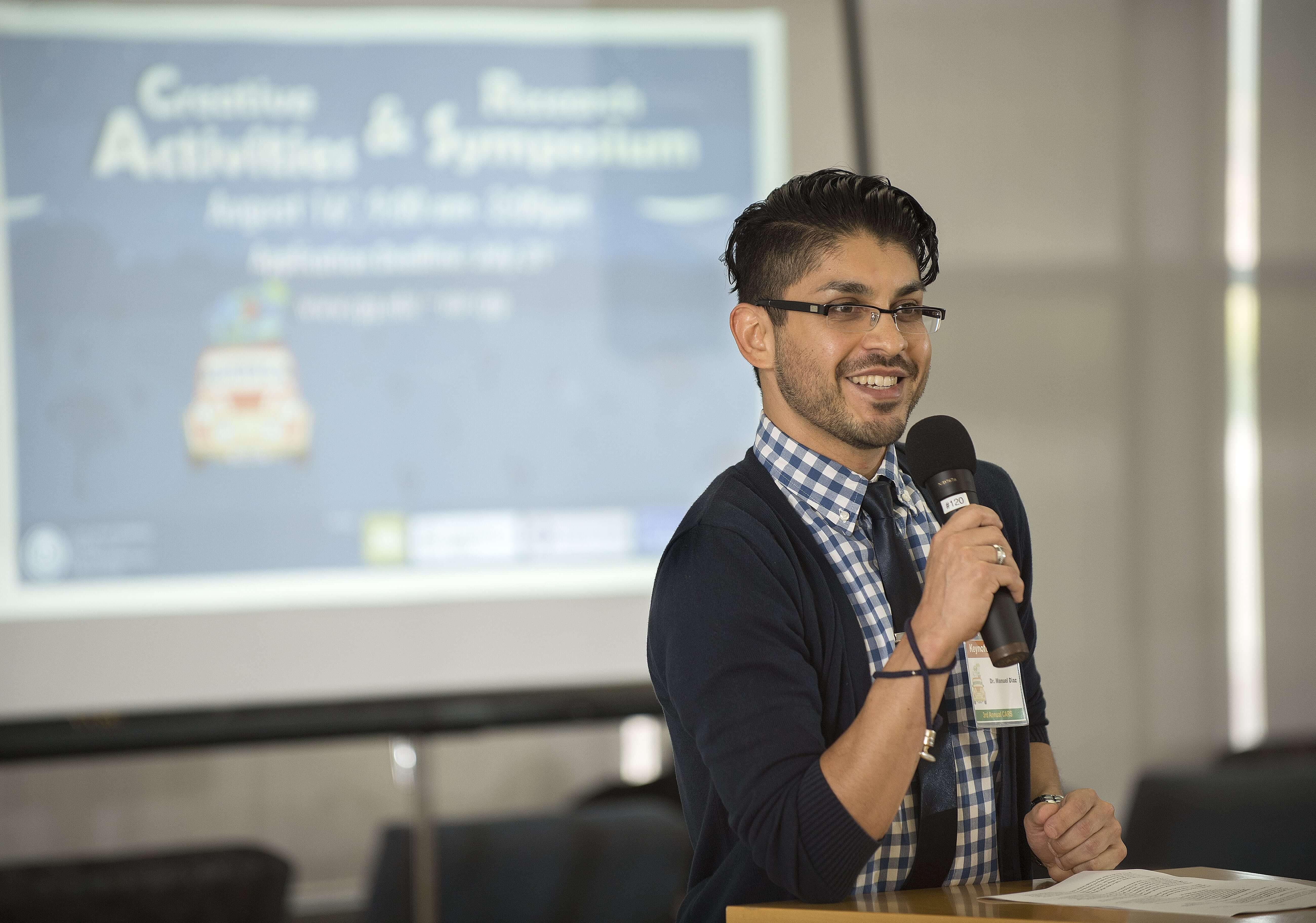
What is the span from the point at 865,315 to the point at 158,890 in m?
1.90

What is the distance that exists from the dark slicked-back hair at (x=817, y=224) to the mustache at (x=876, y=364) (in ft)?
0.33

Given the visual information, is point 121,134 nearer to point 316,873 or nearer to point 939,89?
point 939,89

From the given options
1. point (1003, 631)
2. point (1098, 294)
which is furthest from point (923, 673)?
point (1098, 294)

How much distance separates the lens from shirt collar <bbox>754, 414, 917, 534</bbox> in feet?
4.10

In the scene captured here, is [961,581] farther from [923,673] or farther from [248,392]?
[248,392]

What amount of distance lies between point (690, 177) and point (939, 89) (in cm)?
68

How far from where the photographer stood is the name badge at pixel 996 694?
109 centimetres

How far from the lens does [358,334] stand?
2900 millimetres

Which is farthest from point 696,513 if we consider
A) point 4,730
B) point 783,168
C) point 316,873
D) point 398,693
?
point 316,873

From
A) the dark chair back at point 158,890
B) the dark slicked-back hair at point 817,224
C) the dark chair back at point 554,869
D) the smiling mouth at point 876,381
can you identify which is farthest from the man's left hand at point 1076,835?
the dark chair back at point 158,890

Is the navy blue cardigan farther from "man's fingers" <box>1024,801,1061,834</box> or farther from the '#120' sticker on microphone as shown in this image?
the '#120' sticker on microphone

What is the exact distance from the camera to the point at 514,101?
2.98 metres

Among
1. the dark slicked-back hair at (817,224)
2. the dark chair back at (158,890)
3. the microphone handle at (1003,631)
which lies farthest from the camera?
the dark chair back at (158,890)

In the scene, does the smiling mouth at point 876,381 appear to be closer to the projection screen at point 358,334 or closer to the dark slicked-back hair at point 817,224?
the dark slicked-back hair at point 817,224
